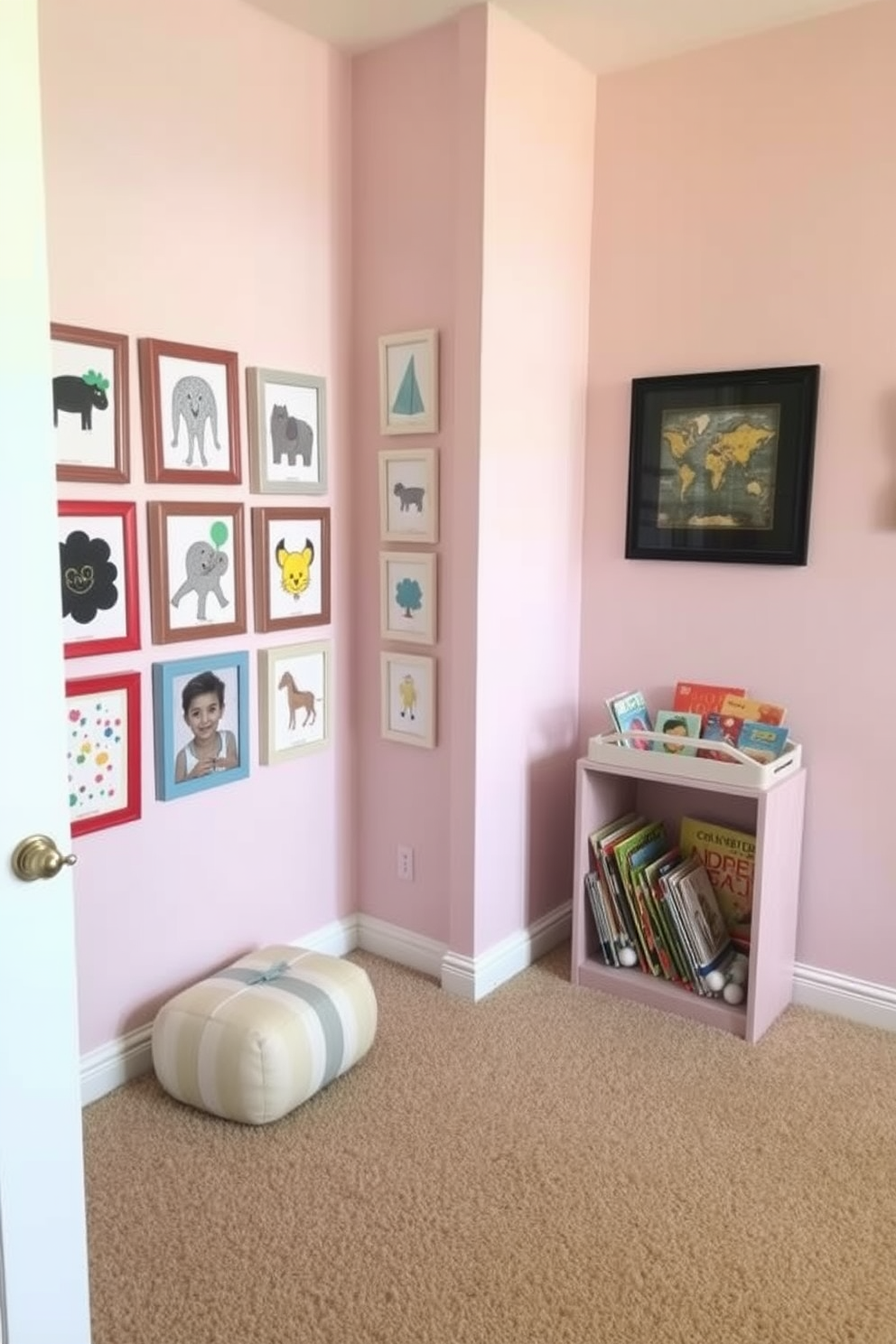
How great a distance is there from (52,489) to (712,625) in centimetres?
195

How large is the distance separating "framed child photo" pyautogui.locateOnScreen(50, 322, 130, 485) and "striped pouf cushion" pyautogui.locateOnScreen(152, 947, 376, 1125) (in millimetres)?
1156

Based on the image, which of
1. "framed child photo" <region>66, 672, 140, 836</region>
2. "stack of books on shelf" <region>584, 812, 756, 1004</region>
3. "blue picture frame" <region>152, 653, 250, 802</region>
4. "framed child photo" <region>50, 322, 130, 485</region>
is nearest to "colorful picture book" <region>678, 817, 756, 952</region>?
"stack of books on shelf" <region>584, 812, 756, 1004</region>

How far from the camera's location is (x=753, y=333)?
2.63 m

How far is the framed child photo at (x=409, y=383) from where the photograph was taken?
2627 millimetres

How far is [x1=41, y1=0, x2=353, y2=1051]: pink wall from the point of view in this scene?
2.09 m

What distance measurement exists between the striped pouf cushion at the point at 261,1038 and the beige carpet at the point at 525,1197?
0.07 m

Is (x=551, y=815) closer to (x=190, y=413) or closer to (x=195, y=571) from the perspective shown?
(x=195, y=571)

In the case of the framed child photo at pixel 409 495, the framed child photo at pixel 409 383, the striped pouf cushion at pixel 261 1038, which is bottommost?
the striped pouf cushion at pixel 261 1038

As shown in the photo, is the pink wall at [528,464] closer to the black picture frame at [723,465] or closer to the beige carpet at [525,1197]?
the black picture frame at [723,465]

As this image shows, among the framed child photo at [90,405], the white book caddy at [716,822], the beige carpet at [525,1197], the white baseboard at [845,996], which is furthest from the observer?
the white baseboard at [845,996]

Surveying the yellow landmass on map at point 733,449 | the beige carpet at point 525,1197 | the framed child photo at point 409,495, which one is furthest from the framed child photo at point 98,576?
the yellow landmass on map at point 733,449

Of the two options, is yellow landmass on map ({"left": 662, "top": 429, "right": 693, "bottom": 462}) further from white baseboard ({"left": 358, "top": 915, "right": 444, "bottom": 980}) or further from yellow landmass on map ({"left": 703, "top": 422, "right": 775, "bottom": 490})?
white baseboard ({"left": 358, "top": 915, "right": 444, "bottom": 980})

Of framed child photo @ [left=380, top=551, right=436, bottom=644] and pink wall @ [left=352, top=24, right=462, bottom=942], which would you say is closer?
pink wall @ [left=352, top=24, right=462, bottom=942]

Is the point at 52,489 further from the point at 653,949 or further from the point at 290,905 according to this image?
the point at 653,949
